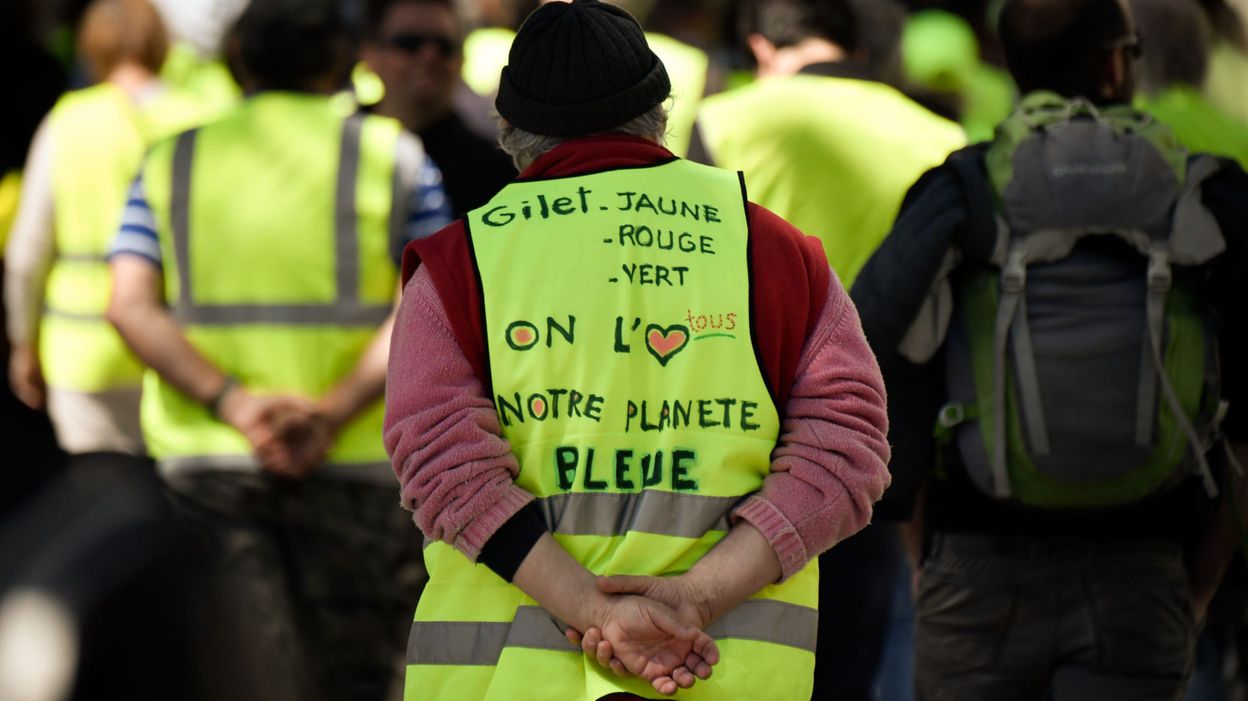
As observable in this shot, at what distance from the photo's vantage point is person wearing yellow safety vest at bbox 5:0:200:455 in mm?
5957

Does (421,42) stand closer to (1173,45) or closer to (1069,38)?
(1173,45)

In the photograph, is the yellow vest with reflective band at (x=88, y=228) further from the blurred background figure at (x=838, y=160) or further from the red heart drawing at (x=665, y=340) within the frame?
the red heart drawing at (x=665, y=340)

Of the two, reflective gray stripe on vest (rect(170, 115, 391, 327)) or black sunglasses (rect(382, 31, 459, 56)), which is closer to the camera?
reflective gray stripe on vest (rect(170, 115, 391, 327))

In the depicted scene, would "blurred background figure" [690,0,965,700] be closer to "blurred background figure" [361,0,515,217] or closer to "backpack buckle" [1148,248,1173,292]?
"blurred background figure" [361,0,515,217]

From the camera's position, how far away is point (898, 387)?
4.06 m

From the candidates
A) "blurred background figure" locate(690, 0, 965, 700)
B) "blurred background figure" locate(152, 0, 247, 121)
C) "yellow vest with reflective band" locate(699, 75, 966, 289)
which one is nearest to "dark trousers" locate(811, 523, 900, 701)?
"blurred background figure" locate(690, 0, 965, 700)

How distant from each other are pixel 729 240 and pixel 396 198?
2087 millimetres

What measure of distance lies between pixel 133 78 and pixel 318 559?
2.19 metres

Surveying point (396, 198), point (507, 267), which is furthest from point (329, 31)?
point (507, 267)

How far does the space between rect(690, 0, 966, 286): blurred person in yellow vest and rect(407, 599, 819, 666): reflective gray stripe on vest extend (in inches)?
74.8

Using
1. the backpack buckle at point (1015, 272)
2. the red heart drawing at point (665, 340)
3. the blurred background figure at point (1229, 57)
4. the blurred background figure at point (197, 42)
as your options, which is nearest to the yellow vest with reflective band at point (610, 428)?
the red heart drawing at point (665, 340)

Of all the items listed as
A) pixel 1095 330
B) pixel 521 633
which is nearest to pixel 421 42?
pixel 1095 330

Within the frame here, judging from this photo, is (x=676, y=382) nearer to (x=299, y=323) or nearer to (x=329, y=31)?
(x=299, y=323)

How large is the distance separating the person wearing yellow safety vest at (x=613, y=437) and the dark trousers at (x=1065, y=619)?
93 cm
